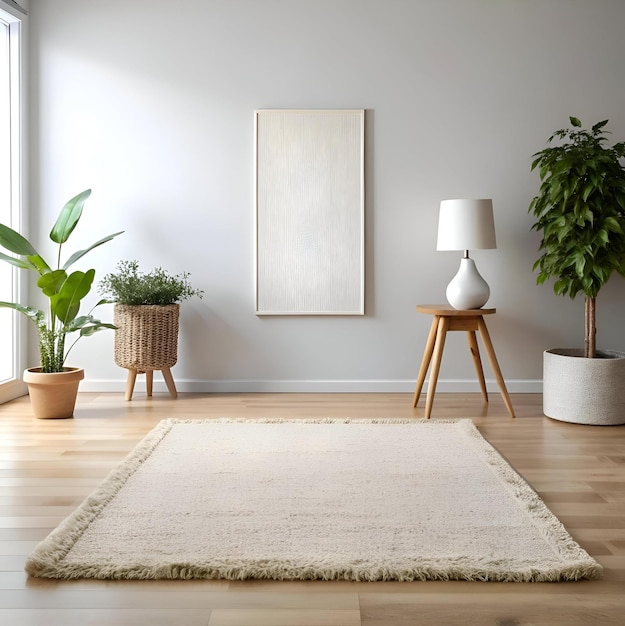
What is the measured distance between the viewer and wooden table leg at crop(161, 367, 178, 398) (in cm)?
407

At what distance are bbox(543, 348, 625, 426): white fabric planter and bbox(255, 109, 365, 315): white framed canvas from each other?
48.5 inches

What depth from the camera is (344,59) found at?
13.8 ft

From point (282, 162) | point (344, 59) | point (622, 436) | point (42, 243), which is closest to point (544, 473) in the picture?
point (622, 436)

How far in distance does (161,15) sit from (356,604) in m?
3.61

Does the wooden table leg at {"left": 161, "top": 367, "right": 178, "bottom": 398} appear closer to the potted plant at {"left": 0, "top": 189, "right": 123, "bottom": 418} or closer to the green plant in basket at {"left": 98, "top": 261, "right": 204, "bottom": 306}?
the green plant in basket at {"left": 98, "top": 261, "right": 204, "bottom": 306}

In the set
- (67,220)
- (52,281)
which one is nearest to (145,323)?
(52,281)

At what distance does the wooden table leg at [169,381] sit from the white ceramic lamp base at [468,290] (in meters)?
1.59

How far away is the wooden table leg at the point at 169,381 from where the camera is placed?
407 centimetres

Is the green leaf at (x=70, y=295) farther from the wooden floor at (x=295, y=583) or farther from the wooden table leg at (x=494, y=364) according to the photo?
the wooden table leg at (x=494, y=364)

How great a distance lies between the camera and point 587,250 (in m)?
3.49

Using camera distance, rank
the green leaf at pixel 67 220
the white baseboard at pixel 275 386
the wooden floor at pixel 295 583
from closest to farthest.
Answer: the wooden floor at pixel 295 583
the green leaf at pixel 67 220
the white baseboard at pixel 275 386

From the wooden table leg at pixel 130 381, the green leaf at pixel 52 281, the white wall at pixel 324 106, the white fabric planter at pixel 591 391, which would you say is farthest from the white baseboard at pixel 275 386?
the green leaf at pixel 52 281

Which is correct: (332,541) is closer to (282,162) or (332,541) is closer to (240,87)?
(282,162)

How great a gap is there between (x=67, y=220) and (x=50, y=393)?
92cm
